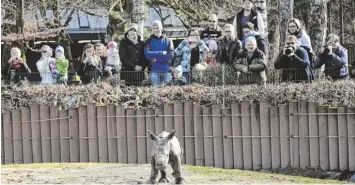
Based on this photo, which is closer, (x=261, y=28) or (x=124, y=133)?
(x=124, y=133)

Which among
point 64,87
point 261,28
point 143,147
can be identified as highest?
point 261,28

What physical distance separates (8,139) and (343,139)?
6000mm

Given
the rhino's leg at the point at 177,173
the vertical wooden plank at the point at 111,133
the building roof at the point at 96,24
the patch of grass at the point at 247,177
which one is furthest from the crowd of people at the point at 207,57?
the building roof at the point at 96,24

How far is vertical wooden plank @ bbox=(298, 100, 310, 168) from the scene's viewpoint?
14.5 meters

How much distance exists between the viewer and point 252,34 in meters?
16.2

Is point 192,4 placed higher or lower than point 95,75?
higher

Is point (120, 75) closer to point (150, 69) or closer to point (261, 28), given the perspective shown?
point (150, 69)

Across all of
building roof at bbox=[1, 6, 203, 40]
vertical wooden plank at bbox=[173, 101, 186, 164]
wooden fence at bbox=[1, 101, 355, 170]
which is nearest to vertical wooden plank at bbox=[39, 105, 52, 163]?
wooden fence at bbox=[1, 101, 355, 170]

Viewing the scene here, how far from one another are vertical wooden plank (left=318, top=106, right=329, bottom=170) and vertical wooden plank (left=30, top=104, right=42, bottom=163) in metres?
5.05

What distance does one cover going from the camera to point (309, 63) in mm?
15805

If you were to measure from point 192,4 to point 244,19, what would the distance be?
441 inches

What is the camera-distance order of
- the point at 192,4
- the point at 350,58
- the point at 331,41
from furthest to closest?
the point at 192,4 → the point at 350,58 → the point at 331,41

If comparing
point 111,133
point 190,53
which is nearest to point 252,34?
point 190,53

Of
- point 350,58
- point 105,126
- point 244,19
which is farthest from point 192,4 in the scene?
point 105,126
